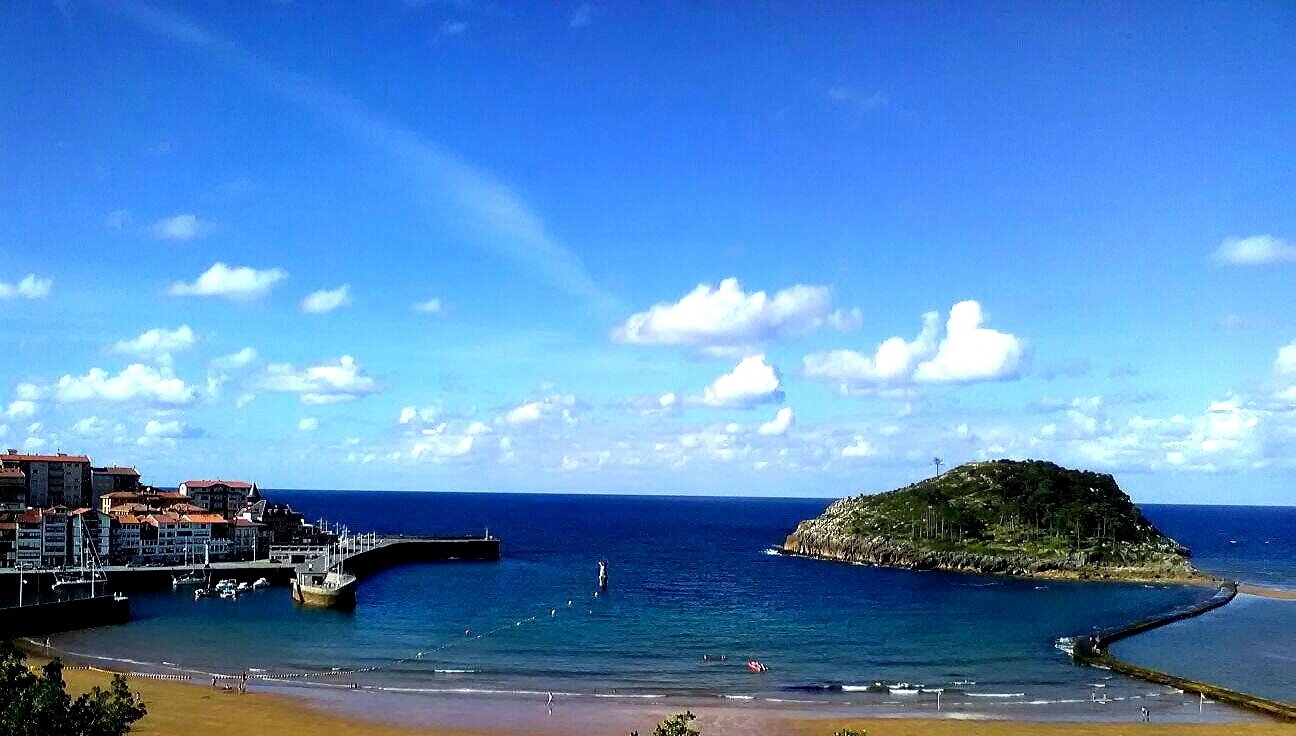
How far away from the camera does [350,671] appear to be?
257 feet

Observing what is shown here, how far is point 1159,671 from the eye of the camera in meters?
81.7

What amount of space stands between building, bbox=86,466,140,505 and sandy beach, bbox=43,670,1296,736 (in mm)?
140826

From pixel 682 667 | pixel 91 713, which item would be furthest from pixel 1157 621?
pixel 91 713

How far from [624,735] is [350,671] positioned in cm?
2955

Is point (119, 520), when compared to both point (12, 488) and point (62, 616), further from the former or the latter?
point (62, 616)

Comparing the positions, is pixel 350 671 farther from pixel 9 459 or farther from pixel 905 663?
pixel 9 459

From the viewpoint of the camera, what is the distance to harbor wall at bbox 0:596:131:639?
9157 cm

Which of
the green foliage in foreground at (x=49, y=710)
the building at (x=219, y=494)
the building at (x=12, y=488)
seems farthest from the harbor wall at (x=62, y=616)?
the building at (x=219, y=494)

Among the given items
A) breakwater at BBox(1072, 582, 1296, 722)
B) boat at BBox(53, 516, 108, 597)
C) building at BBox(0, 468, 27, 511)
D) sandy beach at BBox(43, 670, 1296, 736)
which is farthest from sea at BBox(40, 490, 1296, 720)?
building at BBox(0, 468, 27, 511)

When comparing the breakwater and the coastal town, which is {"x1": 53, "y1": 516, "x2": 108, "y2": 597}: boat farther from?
the breakwater

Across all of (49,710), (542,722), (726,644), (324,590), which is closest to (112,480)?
(324,590)

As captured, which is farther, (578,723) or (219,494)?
(219,494)

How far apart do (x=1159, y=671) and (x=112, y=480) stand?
190 metres

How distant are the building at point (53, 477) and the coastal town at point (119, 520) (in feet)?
0.55
